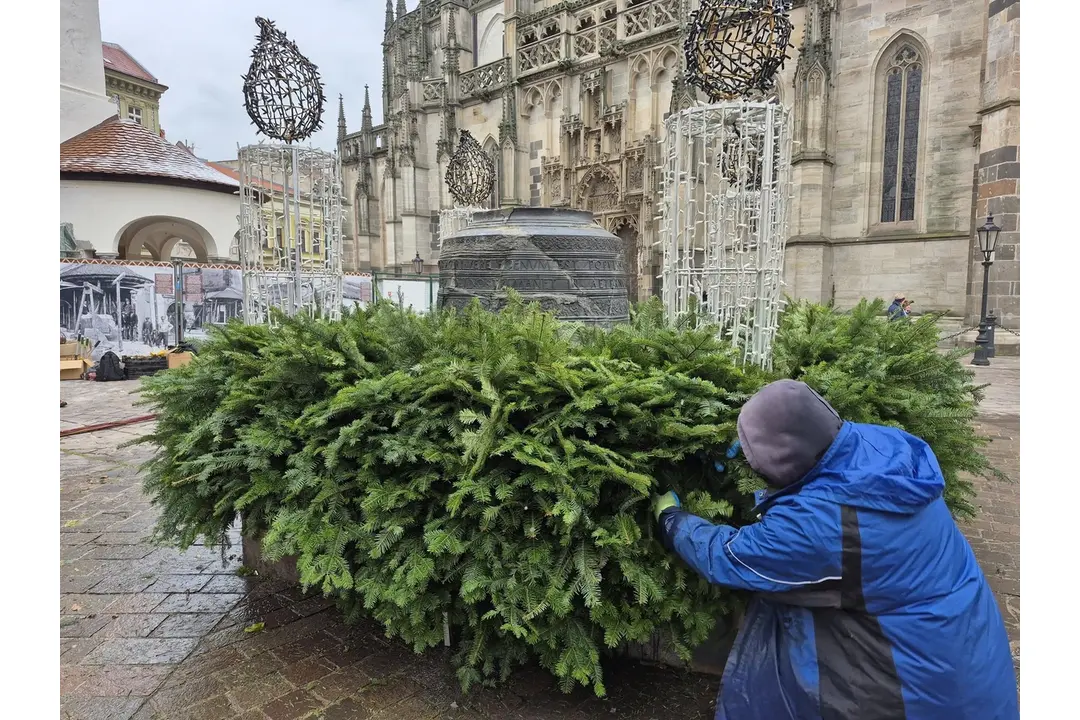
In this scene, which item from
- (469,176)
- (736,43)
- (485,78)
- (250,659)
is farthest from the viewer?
(485,78)

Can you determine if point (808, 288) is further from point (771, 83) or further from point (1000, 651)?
point (1000, 651)

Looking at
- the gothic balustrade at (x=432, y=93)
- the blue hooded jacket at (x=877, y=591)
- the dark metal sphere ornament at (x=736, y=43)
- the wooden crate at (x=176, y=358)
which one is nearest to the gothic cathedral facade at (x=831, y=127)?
the gothic balustrade at (x=432, y=93)

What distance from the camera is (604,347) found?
10.3 feet

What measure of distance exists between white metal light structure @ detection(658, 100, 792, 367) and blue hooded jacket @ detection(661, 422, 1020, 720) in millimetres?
1731

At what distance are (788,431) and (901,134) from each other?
18.2 meters

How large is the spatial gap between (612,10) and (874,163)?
10.5 metres

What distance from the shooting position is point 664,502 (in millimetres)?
2410

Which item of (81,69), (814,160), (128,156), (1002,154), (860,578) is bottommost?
(860,578)

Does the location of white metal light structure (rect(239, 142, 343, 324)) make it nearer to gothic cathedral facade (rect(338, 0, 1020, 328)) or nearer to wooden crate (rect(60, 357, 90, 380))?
wooden crate (rect(60, 357, 90, 380))

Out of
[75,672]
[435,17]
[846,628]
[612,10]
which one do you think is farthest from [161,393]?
[435,17]

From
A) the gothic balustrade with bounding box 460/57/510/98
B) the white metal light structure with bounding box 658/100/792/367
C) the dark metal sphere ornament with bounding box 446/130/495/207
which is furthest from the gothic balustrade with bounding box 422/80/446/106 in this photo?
the white metal light structure with bounding box 658/100/792/367

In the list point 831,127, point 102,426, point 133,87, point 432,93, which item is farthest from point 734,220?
point 133,87

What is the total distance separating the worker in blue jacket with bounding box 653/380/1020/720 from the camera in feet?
5.68

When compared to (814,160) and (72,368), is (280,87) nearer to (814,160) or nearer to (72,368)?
(72,368)
